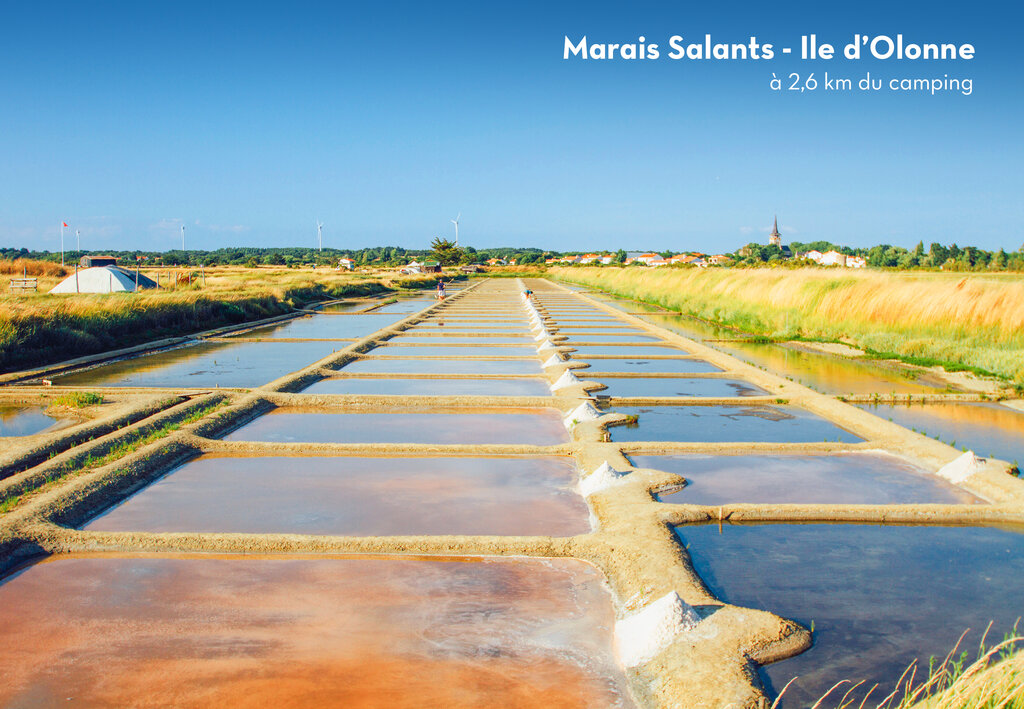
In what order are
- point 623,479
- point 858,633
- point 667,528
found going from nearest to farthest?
point 858,633 < point 667,528 < point 623,479

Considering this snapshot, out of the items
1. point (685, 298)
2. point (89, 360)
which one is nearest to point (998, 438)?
point (89, 360)

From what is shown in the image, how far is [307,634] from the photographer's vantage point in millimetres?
2682

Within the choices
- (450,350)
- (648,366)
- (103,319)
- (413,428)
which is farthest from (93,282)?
(413,428)

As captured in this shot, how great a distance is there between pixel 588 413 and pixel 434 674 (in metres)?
3.91

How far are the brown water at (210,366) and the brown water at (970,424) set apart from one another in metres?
6.32

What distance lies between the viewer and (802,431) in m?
6.07

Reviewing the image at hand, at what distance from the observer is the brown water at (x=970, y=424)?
5570mm

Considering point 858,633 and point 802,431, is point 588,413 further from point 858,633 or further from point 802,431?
point 858,633

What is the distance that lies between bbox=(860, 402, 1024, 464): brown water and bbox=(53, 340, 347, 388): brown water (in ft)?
20.7

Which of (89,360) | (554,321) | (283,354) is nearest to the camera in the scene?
(89,360)

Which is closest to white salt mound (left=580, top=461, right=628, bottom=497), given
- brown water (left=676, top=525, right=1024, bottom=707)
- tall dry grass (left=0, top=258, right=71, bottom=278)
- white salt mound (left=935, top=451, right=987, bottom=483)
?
brown water (left=676, top=525, right=1024, bottom=707)

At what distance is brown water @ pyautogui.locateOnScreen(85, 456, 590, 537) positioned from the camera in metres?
3.84

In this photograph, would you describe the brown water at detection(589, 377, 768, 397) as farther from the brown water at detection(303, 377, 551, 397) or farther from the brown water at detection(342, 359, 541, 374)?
the brown water at detection(342, 359, 541, 374)

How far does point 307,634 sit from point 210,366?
7.51 metres
